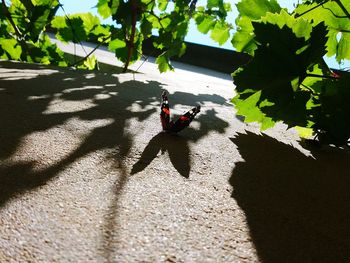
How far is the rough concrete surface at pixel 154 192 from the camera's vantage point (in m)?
0.48

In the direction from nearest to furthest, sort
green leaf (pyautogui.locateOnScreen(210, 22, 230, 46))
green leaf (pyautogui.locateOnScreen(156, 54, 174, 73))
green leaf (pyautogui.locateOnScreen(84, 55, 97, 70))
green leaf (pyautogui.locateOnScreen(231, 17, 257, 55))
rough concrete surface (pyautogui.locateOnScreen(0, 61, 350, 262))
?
1. rough concrete surface (pyautogui.locateOnScreen(0, 61, 350, 262))
2. green leaf (pyautogui.locateOnScreen(231, 17, 257, 55))
3. green leaf (pyautogui.locateOnScreen(210, 22, 230, 46))
4. green leaf (pyautogui.locateOnScreen(156, 54, 174, 73))
5. green leaf (pyautogui.locateOnScreen(84, 55, 97, 70))

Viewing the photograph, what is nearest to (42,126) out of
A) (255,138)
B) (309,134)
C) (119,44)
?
(255,138)

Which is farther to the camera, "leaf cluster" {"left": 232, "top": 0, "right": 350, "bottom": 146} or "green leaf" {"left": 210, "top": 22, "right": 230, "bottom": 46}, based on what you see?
"green leaf" {"left": 210, "top": 22, "right": 230, "bottom": 46}

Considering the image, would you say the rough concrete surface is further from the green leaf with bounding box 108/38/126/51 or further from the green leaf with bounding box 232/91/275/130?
the green leaf with bounding box 108/38/126/51

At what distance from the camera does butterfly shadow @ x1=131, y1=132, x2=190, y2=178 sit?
2.53 ft

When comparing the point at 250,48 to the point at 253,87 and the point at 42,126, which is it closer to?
→ the point at 253,87

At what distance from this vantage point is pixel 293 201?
0.69 m

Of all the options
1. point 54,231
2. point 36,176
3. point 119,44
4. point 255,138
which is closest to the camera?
point 54,231

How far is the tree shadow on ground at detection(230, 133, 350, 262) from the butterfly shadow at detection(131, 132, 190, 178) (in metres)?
0.13

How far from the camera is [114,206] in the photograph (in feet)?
1.86

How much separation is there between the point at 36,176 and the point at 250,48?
0.89 meters

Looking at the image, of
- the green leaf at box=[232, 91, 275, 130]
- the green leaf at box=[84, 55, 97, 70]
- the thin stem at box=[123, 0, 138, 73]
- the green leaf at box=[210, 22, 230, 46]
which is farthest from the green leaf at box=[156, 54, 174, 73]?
the green leaf at box=[232, 91, 275, 130]

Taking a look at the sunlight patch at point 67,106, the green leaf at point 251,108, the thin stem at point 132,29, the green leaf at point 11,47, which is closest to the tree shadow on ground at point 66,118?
the sunlight patch at point 67,106

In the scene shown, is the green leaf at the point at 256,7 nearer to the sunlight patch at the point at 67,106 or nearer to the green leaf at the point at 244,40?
the green leaf at the point at 244,40
